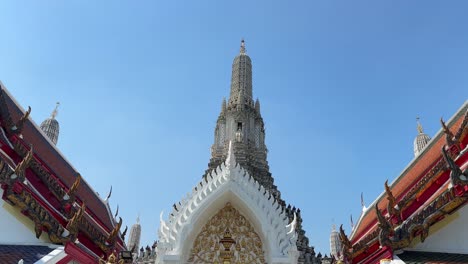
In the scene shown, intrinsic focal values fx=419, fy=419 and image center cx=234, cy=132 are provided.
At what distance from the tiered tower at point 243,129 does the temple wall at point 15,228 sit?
63.4 feet

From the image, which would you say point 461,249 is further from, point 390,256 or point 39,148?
point 39,148

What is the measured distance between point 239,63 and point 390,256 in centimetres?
3379

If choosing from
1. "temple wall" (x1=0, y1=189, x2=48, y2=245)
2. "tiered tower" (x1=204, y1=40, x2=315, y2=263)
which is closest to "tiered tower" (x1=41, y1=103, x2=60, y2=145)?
"tiered tower" (x1=204, y1=40, x2=315, y2=263)

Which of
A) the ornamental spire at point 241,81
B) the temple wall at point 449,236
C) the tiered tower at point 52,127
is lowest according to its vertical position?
the temple wall at point 449,236

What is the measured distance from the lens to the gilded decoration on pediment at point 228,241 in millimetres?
6699

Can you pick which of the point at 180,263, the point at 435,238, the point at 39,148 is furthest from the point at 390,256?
the point at 39,148

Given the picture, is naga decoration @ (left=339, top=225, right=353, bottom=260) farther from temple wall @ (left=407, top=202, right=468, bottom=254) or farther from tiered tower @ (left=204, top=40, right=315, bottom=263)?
tiered tower @ (left=204, top=40, right=315, bottom=263)

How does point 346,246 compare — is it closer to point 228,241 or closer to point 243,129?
point 228,241

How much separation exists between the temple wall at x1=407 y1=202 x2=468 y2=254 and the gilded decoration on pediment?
8.12ft

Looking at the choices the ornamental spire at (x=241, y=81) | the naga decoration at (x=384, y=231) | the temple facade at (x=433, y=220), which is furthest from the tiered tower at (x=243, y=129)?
the naga decoration at (x=384, y=231)

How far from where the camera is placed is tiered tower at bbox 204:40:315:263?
92.5ft

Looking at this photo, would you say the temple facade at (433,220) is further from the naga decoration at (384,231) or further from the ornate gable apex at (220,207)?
the ornate gable apex at (220,207)

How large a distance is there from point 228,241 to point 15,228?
3330 millimetres

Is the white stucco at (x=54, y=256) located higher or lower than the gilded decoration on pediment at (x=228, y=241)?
lower
